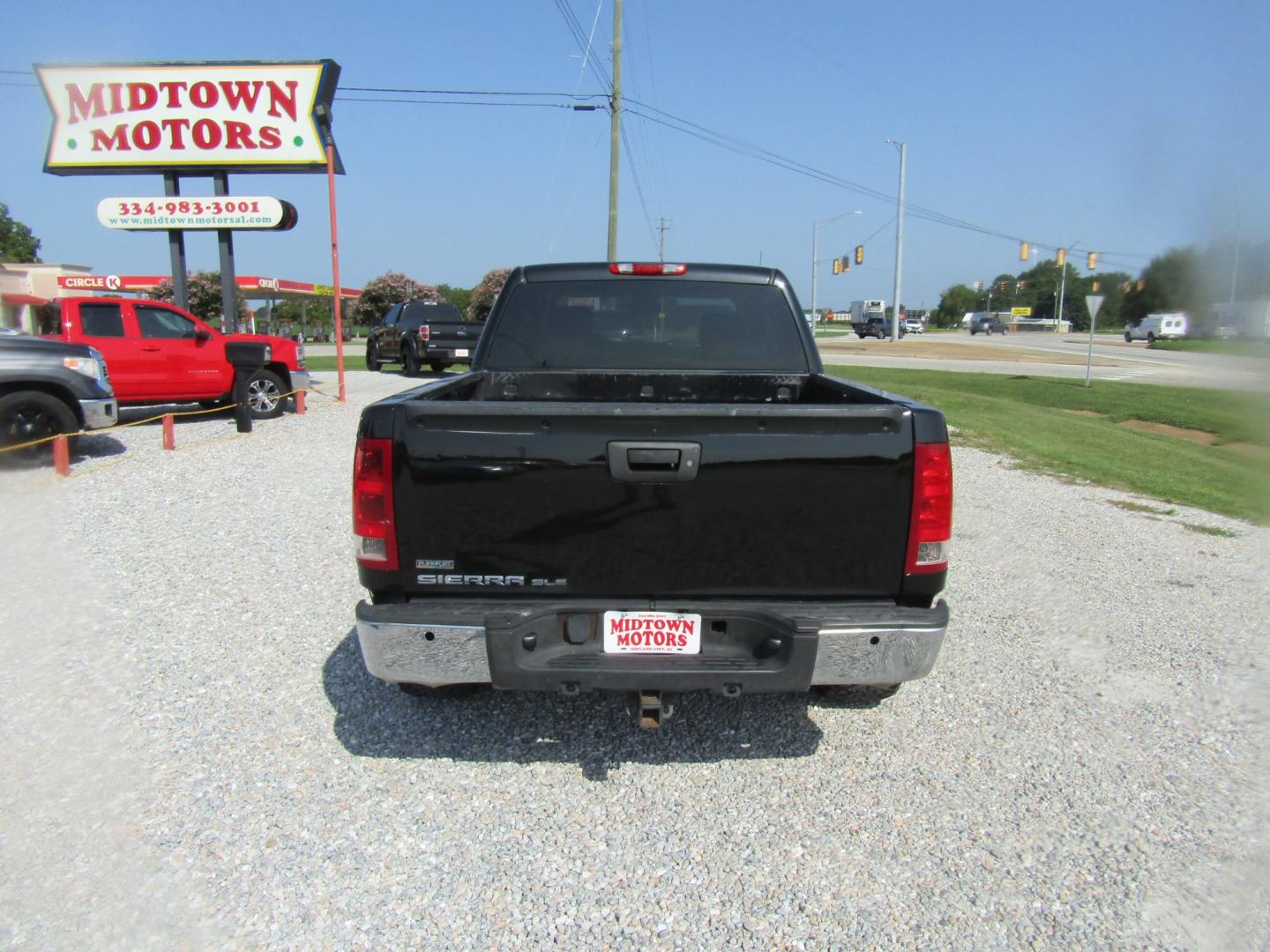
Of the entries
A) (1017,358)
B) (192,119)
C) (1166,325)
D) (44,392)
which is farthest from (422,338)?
(1017,358)

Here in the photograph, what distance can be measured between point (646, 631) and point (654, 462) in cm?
57

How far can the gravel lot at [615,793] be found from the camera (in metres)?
2.59

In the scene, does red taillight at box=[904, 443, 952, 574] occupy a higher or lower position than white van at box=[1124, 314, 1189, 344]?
lower

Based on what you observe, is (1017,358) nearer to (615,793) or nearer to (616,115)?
(616,115)

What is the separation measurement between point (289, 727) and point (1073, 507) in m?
7.49

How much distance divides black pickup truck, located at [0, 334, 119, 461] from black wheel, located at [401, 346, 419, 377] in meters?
11.4

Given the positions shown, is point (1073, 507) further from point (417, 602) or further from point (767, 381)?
point (417, 602)

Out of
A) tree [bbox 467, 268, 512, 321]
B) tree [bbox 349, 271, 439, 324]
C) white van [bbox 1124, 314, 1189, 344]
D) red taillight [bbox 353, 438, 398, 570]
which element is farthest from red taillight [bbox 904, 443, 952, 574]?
tree [bbox 349, 271, 439, 324]

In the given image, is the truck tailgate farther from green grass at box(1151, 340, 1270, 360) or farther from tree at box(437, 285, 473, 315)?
tree at box(437, 285, 473, 315)

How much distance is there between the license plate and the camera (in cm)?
298

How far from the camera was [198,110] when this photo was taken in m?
17.5

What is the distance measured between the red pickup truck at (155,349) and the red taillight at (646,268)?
10204 mm

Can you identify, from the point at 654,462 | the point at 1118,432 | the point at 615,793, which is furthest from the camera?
the point at 1118,432

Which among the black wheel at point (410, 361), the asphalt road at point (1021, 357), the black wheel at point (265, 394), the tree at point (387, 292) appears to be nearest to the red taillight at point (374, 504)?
the black wheel at point (265, 394)
